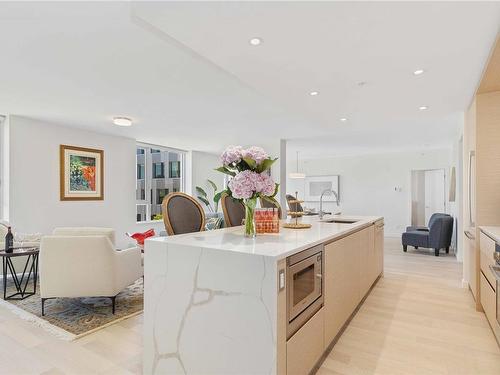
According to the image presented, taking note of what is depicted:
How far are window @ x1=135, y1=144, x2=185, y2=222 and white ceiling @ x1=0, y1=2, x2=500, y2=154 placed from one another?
2.47 metres

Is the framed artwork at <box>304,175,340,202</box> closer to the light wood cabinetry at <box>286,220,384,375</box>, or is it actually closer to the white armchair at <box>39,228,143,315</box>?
the light wood cabinetry at <box>286,220,384,375</box>

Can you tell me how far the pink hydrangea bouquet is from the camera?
1.93 m

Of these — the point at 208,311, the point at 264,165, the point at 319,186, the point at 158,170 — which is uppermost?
the point at 158,170

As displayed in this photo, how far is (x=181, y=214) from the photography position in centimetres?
239

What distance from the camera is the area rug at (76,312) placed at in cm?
260

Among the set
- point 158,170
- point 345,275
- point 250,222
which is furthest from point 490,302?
point 158,170

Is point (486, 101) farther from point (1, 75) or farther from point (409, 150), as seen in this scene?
point (409, 150)

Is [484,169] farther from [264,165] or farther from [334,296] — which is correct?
[264,165]

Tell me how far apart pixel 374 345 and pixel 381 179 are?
7.14 meters

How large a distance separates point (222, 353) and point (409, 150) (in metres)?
8.08

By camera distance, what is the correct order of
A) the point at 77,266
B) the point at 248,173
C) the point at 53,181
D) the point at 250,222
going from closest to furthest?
1. the point at 248,173
2. the point at 250,222
3. the point at 77,266
4. the point at 53,181

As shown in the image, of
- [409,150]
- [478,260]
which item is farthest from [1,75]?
[409,150]

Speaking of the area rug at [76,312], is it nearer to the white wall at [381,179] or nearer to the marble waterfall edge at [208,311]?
the marble waterfall edge at [208,311]

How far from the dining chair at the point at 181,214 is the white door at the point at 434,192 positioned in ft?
24.5
